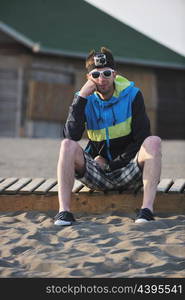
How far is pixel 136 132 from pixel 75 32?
17.7 meters

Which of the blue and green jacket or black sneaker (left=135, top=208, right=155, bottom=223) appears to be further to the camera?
the blue and green jacket

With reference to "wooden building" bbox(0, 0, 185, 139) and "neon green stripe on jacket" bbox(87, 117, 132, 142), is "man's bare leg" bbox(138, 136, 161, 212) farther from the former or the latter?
"wooden building" bbox(0, 0, 185, 139)

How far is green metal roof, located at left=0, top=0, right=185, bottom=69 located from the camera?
20.7m

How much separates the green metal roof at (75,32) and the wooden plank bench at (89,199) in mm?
14124

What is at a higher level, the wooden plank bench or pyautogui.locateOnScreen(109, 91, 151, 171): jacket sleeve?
pyautogui.locateOnScreen(109, 91, 151, 171): jacket sleeve

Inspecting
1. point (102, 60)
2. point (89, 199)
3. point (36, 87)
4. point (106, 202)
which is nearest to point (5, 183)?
point (89, 199)

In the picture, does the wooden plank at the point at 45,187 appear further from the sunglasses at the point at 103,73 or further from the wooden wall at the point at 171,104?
the wooden wall at the point at 171,104

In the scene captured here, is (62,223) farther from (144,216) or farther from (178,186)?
(178,186)

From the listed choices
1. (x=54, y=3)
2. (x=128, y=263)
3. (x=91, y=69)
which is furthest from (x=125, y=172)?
(x=54, y=3)

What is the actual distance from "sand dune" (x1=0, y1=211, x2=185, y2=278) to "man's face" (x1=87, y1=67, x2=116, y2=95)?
104 centimetres

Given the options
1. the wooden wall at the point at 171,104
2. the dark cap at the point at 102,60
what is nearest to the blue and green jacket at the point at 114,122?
the dark cap at the point at 102,60

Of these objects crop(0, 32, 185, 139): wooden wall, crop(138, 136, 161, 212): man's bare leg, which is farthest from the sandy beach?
crop(0, 32, 185, 139): wooden wall

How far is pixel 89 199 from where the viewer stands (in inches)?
214

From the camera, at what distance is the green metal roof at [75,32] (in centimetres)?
2072
